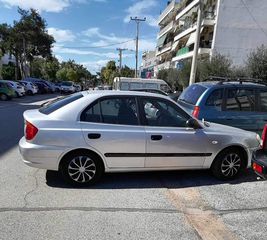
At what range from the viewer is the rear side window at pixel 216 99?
7.29 metres

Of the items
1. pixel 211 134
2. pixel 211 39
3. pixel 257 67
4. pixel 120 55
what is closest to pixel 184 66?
pixel 211 39

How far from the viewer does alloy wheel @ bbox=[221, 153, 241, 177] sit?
589cm

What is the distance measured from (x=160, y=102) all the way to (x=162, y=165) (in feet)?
3.39

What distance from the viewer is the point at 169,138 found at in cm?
540

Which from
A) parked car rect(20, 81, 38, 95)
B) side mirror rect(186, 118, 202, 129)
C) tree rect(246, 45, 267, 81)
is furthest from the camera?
parked car rect(20, 81, 38, 95)

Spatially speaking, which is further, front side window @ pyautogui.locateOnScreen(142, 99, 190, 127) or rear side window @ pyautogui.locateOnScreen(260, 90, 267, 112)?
rear side window @ pyautogui.locateOnScreen(260, 90, 267, 112)

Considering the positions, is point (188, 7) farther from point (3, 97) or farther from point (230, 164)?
point (230, 164)

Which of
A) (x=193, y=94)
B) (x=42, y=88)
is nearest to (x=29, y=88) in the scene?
(x=42, y=88)

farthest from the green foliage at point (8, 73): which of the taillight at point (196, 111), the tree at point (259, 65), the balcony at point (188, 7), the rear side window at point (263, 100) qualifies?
the rear side window at point (263, 100)

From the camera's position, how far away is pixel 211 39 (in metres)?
38.2

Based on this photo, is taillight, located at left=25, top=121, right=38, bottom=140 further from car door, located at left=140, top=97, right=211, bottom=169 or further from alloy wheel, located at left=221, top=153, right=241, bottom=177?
alloy wheel, located at left=221, top=153, right=241, bottom=177

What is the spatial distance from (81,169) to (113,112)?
1.02m

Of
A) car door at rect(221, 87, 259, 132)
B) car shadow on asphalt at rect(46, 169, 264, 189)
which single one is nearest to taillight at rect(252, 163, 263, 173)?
car shadow on asphalt at rect(46, 169, 264, 189)

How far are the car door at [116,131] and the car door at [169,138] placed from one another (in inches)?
6.0
